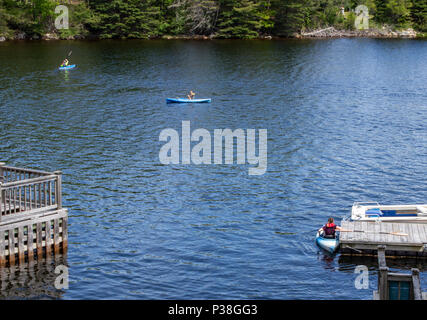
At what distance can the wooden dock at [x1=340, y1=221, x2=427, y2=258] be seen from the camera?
104ft

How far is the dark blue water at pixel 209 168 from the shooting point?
1150 inches

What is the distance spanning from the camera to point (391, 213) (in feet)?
120

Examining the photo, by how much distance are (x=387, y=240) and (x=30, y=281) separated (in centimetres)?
1686

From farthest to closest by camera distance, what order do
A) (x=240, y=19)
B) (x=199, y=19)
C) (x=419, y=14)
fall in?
(x=419, y=14)
(x=240, y=19)
(x=199, y=19)

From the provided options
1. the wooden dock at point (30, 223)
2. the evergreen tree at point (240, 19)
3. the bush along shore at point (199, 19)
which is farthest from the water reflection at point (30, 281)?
the evergreen tree at point (240, 19)

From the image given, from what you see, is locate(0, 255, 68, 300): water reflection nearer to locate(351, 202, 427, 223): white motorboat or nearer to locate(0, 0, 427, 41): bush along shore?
locate(351, 202, 427, 223): white motorboat

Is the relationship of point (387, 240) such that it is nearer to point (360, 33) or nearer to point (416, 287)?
point (416, 287)

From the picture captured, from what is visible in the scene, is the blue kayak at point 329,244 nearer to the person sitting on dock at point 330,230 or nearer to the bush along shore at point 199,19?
the person sitting on dock at point 330,230

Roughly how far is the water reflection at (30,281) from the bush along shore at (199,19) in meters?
114

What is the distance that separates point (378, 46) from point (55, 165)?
352 feet

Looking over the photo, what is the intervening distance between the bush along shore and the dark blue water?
3710 centimetres

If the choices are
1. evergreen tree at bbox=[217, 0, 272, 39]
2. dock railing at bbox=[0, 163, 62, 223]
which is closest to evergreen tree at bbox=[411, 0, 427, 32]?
evergreen tree at bbox=[217, 0, 272, 39]

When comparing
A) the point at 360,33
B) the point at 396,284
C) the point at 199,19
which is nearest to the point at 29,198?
the point at 396,284
